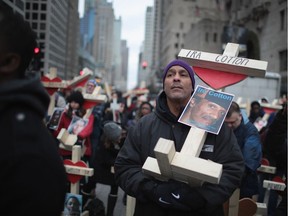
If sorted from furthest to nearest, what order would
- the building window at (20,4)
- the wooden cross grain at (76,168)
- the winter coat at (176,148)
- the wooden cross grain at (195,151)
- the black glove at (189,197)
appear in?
the wooden cross grain at (76,168)
the building window at (20,4)
the winter coat at (176,148)
the black glove at (189,197)
the wooden cross grain at (195,151)

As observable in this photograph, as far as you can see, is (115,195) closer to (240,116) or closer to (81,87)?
(240,116)

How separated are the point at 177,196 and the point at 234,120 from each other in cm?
226

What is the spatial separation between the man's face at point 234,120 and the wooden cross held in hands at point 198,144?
1526 millimetres

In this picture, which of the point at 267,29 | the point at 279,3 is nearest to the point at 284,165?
the point at 279,3

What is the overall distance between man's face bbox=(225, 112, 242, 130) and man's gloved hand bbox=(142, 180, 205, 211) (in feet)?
6.91

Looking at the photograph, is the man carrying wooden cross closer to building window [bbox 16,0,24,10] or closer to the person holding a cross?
the person holding a cross

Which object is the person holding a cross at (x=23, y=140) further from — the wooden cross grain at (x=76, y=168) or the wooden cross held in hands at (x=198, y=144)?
the wooden cross grain at (x=76, y=168)

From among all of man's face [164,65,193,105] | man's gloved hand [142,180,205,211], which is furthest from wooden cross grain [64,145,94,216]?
man's gloved hand [142,180,205,211]

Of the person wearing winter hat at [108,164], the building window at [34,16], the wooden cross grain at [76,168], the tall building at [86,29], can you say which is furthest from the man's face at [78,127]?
the tall building at [86,29]

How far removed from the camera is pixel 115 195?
5.71 meters

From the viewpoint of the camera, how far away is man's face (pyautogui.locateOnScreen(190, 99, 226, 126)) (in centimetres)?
263

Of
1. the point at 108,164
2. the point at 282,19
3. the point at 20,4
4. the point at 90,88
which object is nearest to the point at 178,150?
the point at 20,4

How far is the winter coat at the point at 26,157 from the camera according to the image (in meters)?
1.32

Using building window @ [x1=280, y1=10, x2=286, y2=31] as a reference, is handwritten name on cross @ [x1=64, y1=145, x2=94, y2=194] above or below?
below
